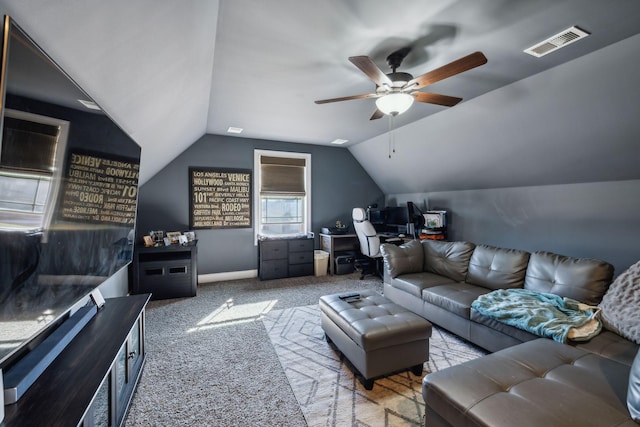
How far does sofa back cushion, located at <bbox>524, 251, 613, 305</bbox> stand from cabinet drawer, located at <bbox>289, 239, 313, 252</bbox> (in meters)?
3.20

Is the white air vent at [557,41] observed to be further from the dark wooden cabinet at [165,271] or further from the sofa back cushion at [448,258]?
the dark wooden cabinet at [165,271]

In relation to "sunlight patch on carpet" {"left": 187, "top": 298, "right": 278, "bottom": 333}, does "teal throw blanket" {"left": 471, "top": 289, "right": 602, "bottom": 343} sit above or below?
above

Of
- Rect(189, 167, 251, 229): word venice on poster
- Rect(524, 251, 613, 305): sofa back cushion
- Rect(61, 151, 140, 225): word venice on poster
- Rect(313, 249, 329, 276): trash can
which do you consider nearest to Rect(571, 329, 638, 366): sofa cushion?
Rect(524, 251, 613, 305): sofa back cushion

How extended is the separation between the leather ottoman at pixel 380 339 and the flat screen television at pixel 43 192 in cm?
172

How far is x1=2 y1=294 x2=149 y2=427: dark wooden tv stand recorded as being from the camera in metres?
0.98

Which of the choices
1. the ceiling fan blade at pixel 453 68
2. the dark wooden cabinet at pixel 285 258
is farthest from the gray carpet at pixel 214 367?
the ceiling fan blade at pixel 453 68

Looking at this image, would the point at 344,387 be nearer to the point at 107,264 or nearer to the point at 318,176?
the point at 107,264

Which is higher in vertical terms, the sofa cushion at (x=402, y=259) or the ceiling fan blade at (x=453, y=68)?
the ceiling fan blade at (x=453, y=68)

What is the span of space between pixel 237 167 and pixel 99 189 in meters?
3.29

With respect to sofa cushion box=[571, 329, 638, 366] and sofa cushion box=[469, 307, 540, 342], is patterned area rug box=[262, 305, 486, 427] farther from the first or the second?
sofa cushion box=[571, 329, 638, 366]

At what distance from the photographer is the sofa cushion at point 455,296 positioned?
8.20 ft

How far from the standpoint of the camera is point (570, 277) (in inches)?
90.8

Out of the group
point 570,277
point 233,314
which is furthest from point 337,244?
point 570,277

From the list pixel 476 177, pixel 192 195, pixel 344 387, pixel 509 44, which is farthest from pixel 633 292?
pixel 192 195
